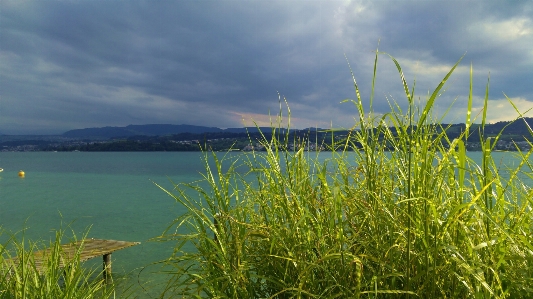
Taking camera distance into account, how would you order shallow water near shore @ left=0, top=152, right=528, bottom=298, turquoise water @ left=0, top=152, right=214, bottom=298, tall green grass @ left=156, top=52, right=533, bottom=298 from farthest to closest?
1. turquoise water @ left=0, top=152, right=214, bottom=298
2. shallow water near shore @ left=0, top=152, right=528, bottom=298
3. tall green grass @ left=156, top=52, right=533, bottom=298

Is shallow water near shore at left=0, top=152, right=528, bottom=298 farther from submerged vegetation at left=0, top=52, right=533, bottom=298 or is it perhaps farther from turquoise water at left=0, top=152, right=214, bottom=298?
submerged vegetation at left=0, top=52, right=533, bottom=298

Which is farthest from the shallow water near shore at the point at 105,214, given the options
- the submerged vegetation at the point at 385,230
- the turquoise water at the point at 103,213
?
the submerged vegetation at the point at 385,230

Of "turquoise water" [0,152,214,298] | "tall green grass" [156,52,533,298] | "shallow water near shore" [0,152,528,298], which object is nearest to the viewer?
"tall green grass" [156,52,533,298]

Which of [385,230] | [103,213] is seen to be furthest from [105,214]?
[385,230]

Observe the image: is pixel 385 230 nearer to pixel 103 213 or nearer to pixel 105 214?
pixel 105 214

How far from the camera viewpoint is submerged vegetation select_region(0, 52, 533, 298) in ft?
4.83

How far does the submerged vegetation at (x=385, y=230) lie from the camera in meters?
1.47

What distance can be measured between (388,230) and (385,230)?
0.09ft

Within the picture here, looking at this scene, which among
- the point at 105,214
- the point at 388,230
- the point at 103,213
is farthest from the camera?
the point at 103,213

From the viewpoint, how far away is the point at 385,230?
5.85 ft

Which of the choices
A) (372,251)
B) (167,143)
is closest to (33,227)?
(372,251)

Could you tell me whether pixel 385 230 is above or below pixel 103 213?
above

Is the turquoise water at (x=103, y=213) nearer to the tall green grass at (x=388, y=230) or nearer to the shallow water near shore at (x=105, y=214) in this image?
the shallow water near shore at (x=105, y=214)

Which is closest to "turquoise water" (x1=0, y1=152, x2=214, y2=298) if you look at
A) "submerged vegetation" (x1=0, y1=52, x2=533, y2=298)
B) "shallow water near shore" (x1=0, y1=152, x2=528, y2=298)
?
"shallow water near shore" (x1=0, y1=152, x2=528, y2=298)
